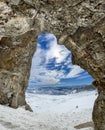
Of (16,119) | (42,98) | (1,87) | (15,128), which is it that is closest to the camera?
(15,128)

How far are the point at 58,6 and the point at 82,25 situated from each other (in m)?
1.19

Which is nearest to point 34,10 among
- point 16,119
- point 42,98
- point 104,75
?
point 104,75

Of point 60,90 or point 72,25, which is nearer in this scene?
point 72,25

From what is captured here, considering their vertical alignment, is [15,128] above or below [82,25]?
below

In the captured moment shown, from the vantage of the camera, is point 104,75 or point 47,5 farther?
point 104,75

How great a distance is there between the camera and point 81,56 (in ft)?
43.4

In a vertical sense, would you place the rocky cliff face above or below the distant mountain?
above

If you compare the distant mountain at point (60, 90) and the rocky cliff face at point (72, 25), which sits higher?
the rocky cliff face at point (72, 25)

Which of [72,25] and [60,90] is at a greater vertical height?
[72,25]

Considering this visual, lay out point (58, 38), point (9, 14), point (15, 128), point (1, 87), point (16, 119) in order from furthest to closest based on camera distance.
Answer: point (1, 87) → point (16, 119) → point (15, 128) → point (58, 38) → point (9, 14)

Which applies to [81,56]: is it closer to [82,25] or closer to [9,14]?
[82,25]

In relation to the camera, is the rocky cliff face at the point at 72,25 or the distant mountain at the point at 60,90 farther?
the distant mountain at the point at 60,90

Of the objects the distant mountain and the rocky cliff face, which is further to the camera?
the distant mountain

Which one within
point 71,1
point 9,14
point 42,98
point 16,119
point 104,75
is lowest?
point 42,98
